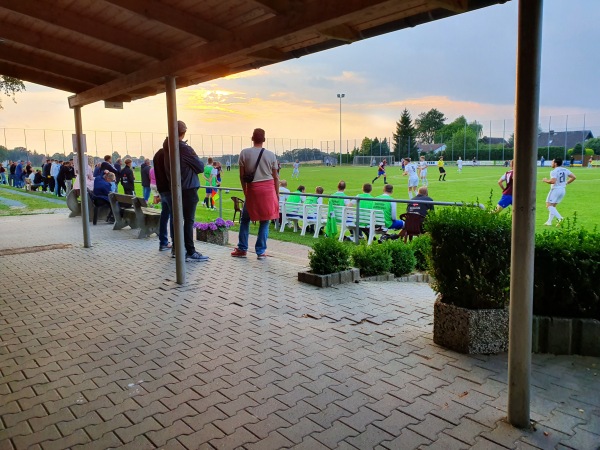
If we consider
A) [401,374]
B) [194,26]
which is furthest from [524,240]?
[194,26]

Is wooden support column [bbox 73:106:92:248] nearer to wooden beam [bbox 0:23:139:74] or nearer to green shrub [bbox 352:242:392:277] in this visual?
wooden beam [bbox 0:23:139:74]

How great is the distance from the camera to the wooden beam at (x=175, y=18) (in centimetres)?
470

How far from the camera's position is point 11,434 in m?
2.87

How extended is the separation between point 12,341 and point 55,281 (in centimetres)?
237

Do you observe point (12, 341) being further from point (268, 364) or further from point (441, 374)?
point (441, 374)

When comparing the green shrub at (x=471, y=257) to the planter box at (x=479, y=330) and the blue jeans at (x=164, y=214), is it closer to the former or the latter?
the planter box at (x=479, y=330)

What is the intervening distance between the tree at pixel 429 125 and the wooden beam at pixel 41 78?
431 ft

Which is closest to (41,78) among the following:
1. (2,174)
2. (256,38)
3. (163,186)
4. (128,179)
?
(163,186)

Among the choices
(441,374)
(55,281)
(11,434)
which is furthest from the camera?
(55,281)

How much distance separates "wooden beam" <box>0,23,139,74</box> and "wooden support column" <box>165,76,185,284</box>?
1046mm

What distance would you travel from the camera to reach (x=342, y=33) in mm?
4086

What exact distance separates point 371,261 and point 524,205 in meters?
4.13

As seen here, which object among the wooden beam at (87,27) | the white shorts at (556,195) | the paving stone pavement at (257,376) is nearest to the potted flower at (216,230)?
the paving stone pavement at (257,376)

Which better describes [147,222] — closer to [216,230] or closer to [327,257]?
[216,230]
